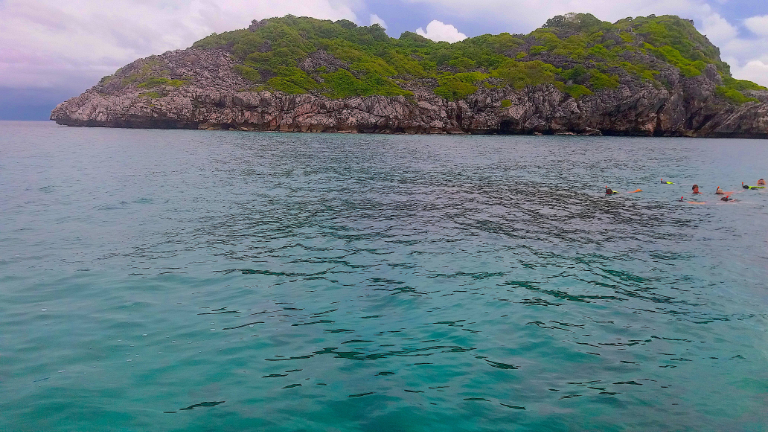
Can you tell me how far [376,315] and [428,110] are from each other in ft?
353

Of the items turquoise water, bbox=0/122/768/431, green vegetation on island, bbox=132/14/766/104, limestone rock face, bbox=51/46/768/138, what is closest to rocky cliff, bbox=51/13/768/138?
limestone rock face, bbox=51/46/768/138

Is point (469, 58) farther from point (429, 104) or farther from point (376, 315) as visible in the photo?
point (376, 315)

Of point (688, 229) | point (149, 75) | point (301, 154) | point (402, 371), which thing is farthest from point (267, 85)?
point (402, 371)

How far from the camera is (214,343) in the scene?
1024 cm

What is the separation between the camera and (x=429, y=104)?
116 m

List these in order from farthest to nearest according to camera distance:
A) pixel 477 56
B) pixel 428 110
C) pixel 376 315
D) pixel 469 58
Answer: pixel 477 56 < pixel 469 58 < pixel 428 110 < pixel 376 315

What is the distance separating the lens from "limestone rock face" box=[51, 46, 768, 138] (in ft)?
360

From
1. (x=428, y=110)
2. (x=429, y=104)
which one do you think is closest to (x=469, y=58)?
(x=429, y=104)

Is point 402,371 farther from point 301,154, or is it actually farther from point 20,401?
point 301,154

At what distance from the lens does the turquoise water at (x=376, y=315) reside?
806 cm

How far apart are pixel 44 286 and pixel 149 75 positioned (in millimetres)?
126862

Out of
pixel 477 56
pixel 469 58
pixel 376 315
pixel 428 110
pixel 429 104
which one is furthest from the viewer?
pixel 477 56

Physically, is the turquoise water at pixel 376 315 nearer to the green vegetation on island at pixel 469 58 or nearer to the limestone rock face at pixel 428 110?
the limestone rock face at pixel 428 110

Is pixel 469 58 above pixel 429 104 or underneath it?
above
